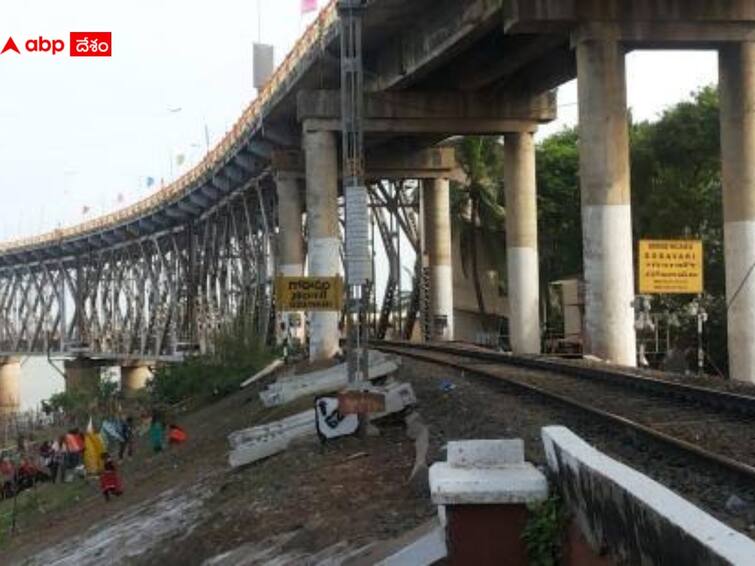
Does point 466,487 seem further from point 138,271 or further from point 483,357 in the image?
point 138,271

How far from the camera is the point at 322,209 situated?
114ft

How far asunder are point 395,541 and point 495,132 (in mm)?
29436

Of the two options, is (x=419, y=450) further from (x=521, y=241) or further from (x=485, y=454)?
(x=521, y=241)

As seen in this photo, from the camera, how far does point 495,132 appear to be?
36000mm

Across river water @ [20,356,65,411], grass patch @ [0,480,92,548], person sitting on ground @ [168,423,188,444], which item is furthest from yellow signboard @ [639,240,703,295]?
river water @ [20,356,65,411]

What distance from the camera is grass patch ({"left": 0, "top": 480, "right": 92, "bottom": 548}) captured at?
21750 millimetres

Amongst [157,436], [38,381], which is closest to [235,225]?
[157,436]

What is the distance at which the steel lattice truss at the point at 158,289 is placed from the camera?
204ft

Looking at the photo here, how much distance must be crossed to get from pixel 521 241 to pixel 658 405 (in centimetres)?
2194

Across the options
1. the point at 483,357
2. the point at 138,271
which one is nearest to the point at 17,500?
the point at 483,357

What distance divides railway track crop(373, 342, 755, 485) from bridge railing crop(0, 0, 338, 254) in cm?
1362

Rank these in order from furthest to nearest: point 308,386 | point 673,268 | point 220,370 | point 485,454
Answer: point 220,370
point 673,268
point 308,386
point 485,454

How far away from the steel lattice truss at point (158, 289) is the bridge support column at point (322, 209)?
27.8 feet

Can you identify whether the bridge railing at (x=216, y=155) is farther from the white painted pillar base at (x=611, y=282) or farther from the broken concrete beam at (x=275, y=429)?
the broken concrete beam at (x=275, y=429)
